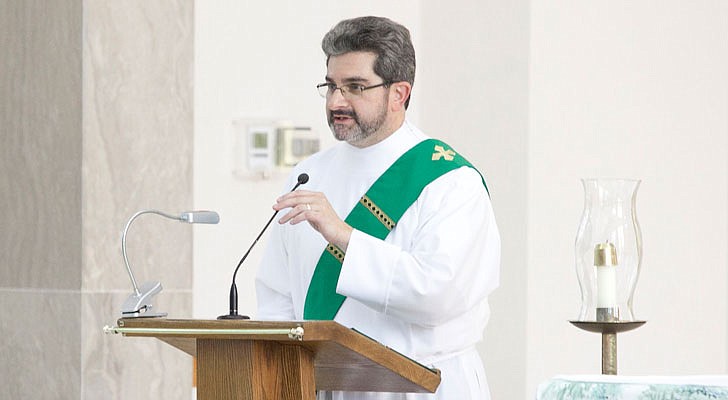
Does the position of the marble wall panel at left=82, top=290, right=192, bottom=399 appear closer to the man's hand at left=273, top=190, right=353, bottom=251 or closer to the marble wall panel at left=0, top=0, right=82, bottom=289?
the marble wall panel at left=0, top=0, right=82, bottom=289

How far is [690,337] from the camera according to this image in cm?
659

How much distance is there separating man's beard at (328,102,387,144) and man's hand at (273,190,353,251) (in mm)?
433

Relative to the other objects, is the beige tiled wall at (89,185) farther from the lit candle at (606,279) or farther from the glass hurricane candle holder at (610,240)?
the lit candle at (606,279)

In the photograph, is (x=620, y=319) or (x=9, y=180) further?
(x=9, y=180)

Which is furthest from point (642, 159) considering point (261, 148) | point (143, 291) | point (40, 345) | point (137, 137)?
point (143, 291)

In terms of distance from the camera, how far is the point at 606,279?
117 inches

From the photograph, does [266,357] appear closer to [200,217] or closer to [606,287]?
[200,217]

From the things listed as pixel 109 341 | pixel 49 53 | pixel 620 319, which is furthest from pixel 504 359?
pixel 620 319

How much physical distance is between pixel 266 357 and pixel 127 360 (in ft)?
6.43

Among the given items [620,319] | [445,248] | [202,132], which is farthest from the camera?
[202,132]

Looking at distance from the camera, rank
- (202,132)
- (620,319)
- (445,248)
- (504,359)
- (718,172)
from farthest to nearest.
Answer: (718,172) < (504,359) < (202,132) < (445,248) < (620,319)

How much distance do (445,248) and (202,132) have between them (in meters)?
2.31

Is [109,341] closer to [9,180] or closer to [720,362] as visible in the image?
[9,180]

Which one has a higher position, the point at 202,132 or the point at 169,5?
the point at 169,5
